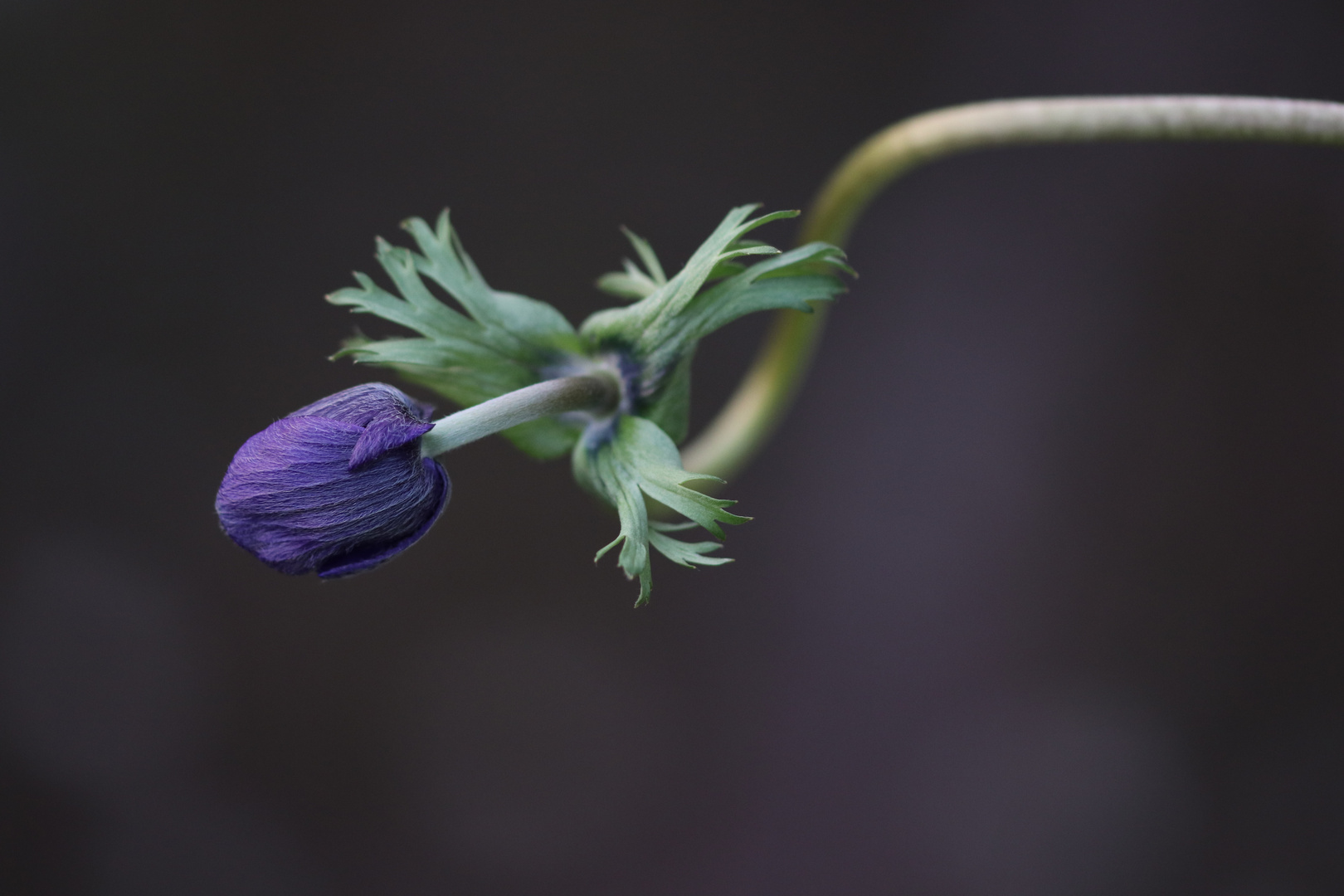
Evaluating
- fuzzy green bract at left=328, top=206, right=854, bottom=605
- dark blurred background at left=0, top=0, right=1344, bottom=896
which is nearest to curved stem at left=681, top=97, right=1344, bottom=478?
fuzzy green bract at left=328, top=206, right=854, bottom=605

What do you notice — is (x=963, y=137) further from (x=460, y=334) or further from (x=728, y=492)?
(x=728, y=492)

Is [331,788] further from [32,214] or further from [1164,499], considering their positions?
[1164,499]

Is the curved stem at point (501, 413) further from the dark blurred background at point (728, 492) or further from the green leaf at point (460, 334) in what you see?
the dark blurred background at point (728, 492)

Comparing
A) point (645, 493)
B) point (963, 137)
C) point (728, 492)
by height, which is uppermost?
point (963, 137)

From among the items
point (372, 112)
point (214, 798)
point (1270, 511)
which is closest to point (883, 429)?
point (1270, 511)

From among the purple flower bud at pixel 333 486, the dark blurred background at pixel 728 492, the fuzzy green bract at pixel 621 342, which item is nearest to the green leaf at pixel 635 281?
the fuzzy green bract at pixel 621 342

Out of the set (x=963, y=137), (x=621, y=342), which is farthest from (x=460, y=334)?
(x=963, y=137)
